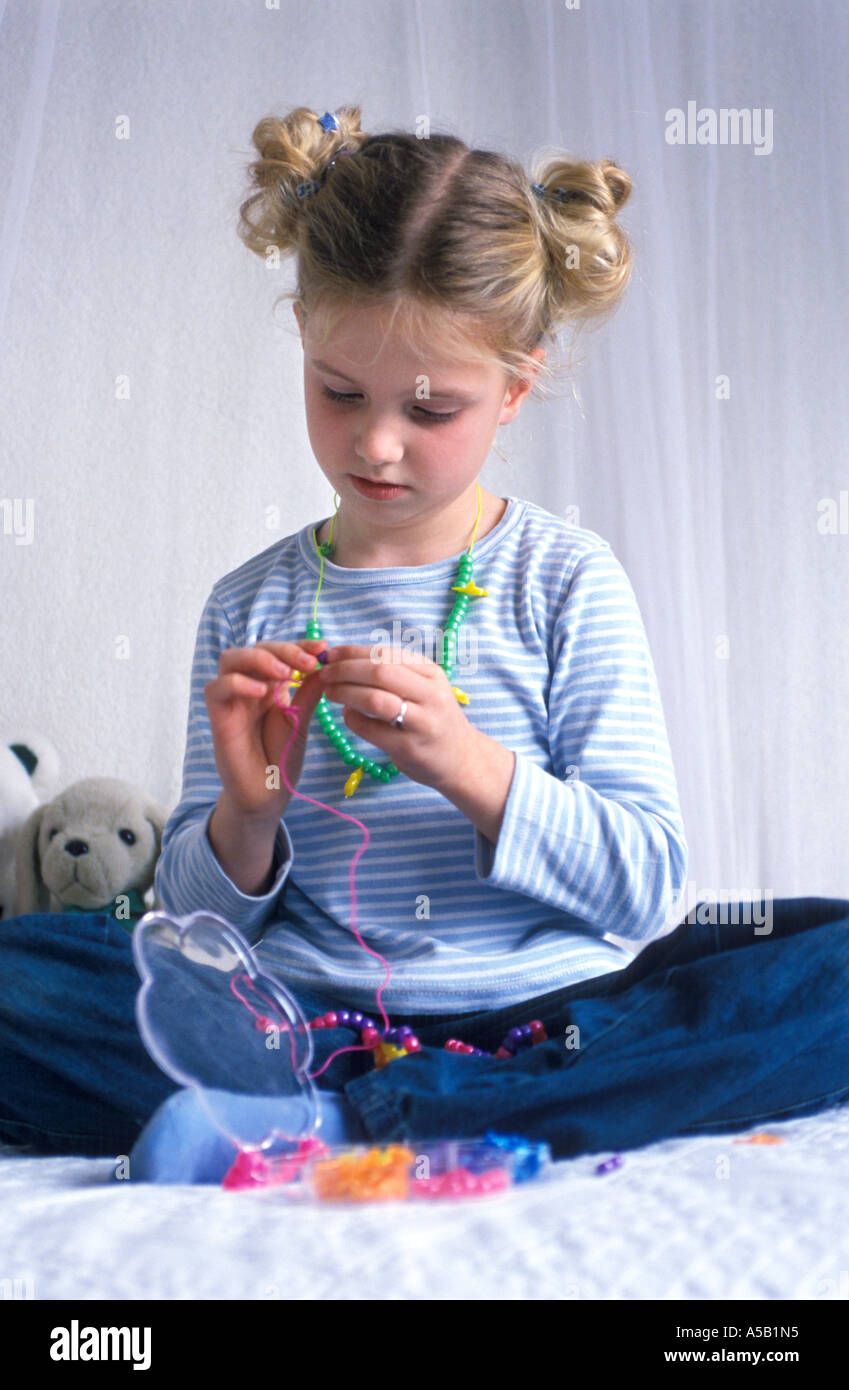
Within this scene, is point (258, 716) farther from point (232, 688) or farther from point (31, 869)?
point (31, 869)

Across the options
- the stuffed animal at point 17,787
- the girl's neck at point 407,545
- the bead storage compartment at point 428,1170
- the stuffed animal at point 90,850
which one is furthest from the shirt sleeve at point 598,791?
the stuffed animal at point 17,787

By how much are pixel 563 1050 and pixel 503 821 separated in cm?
16

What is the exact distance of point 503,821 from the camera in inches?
37.4

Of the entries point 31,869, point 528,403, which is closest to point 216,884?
point 31,869

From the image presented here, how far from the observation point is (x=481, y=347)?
1.05 metres

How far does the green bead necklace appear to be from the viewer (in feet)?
3.58

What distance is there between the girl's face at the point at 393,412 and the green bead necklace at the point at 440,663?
0.29 feet

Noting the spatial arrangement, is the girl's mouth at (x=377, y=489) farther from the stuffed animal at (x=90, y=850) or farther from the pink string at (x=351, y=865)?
the stuffed animal at (x=90, y=850)

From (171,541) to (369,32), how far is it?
0.65 m

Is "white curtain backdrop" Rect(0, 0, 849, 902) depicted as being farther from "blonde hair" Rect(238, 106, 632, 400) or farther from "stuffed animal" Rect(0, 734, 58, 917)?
"blonde hair" Rect(238, 106, 632, 400)

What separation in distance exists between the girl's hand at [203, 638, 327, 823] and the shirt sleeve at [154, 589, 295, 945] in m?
0.08

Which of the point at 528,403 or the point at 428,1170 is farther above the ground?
the point at 528,403

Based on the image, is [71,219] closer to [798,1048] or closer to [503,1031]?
[503,1031]

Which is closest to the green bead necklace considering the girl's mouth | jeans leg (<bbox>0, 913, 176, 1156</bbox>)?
the girl's mouth
